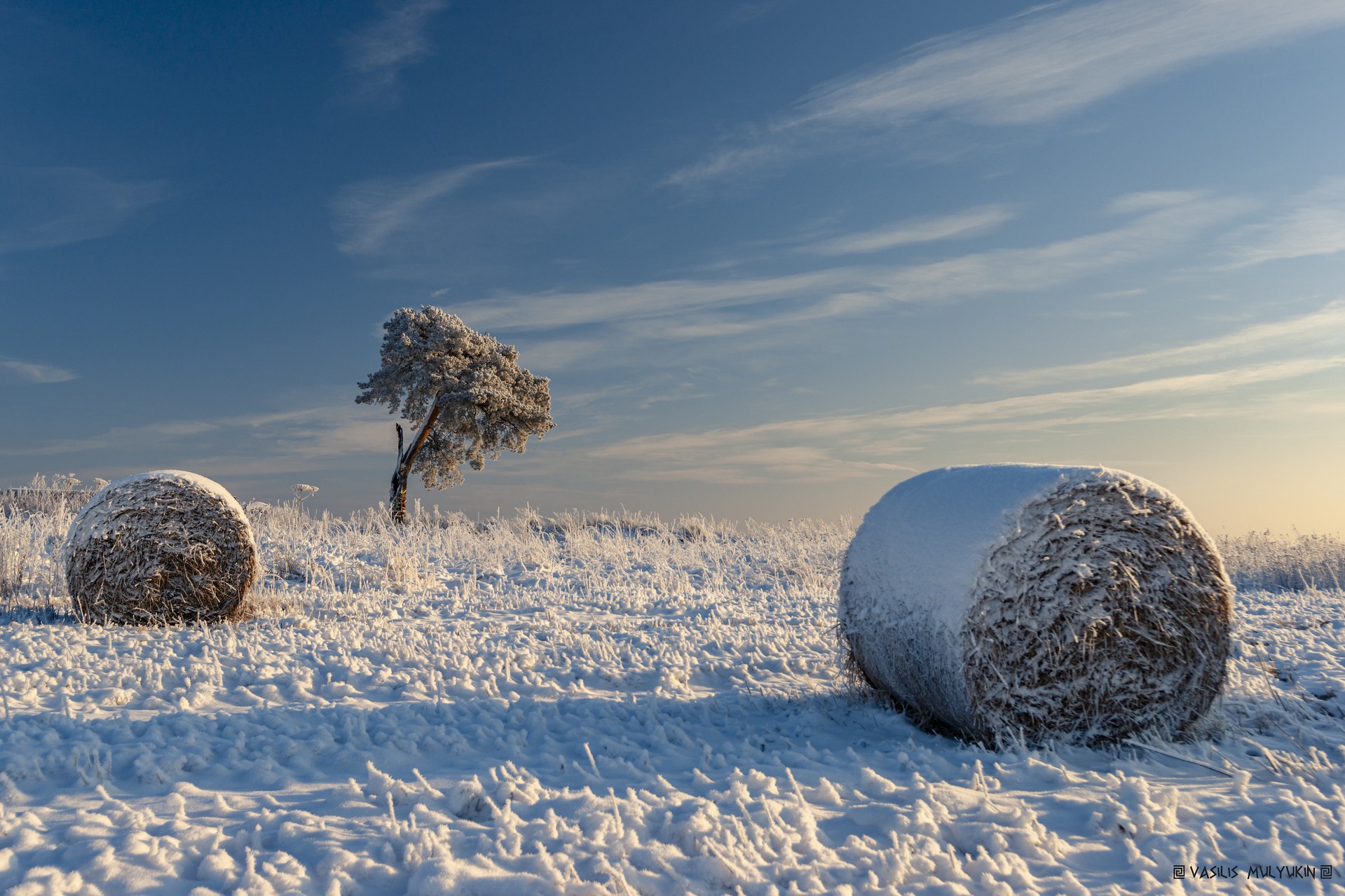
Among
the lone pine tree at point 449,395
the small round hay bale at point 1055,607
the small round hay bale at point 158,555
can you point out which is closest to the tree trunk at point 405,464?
the lone pine tree at point 449,395

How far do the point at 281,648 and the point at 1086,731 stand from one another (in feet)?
22.1

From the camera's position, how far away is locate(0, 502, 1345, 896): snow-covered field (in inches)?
137

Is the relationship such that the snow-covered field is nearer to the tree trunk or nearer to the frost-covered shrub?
the frost-covered shrub

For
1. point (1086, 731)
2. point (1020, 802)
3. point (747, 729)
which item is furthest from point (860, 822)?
point (1086, 731)

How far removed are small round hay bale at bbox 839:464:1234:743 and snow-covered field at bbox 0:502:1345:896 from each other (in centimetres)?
26

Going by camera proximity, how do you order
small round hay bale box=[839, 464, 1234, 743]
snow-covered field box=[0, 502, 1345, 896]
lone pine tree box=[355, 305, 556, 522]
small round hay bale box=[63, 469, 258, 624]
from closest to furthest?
1. snow-covered field box=[0, 502, 1345, 896]
2. small round hay bale box=[839, 464, 1234, 743]
3. small round hay bale box=[63, 469, 258, 624]
4. lone pine tree box=[355, 305, 556, 522]

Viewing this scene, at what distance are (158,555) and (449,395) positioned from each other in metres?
17.0

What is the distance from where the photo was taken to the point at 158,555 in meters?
9.47

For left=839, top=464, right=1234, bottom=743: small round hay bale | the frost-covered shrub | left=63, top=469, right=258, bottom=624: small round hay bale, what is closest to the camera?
left=839, top=464, right=1234, bottom=743: small round hay bale

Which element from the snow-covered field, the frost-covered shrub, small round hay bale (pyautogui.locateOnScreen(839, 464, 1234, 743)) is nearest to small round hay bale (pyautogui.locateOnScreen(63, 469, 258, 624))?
the snow-covered field

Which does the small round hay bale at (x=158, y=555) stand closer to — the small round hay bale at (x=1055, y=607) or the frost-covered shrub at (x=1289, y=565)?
the small round hay bale at (x=1055, y=607)

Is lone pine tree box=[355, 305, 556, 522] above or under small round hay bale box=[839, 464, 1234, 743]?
above

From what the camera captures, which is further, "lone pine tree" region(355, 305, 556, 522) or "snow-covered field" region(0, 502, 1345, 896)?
"lone pine tree" region(355, 305, 556, 522)

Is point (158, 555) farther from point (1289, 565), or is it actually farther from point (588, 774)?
point (1289, 565)
